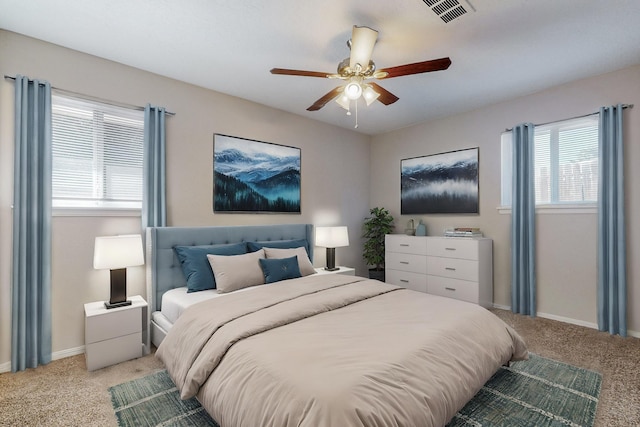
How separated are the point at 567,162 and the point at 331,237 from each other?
2828 millimetres

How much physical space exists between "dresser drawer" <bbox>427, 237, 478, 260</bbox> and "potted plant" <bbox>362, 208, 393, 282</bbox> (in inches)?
35.7

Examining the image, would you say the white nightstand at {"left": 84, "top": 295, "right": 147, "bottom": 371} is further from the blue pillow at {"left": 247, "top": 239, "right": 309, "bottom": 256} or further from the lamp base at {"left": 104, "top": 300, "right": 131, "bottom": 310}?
the blue pillow at {"left": 247, "top": 239, "right": 309, "bottom": 256}

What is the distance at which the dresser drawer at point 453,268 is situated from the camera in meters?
3.74

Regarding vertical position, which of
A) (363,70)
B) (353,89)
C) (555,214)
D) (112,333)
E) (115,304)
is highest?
(363,70)

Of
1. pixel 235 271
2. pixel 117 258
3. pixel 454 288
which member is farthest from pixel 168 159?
pixel 454 288

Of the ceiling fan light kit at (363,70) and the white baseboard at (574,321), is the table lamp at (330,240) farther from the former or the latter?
the white baseboard at (574,321)

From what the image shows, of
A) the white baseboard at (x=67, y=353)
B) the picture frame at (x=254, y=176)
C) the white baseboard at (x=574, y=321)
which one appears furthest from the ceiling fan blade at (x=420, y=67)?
the white baseboard at (x=67, y=353)

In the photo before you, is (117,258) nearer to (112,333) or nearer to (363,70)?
(112,333)

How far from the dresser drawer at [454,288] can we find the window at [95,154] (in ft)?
11.7

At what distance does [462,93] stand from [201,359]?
367 centimetres

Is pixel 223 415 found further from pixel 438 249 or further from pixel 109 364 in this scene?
pixel 438 249

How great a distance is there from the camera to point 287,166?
4180mm

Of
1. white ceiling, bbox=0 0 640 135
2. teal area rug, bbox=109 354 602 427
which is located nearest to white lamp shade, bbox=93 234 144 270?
teal area rug, bbox=109 354 602 427

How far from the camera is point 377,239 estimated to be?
497cm
